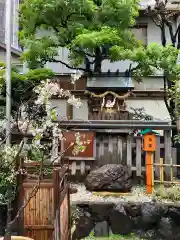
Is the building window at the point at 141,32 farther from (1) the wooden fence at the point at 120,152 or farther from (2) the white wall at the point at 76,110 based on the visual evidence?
(1) the wooden fence at the point at 120,152

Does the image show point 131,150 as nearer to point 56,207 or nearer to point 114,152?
point 114,152

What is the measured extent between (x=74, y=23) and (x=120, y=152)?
5314 millimetres

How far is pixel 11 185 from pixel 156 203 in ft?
14.0

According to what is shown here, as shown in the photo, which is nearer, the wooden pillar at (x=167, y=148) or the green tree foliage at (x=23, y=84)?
the wooden pillar at (x=167, y=148)

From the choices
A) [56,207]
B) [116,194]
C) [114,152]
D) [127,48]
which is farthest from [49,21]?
[56,207]

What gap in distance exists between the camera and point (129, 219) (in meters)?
7.27

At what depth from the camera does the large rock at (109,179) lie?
804cm

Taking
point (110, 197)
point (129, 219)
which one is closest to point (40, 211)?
point (129, 219)

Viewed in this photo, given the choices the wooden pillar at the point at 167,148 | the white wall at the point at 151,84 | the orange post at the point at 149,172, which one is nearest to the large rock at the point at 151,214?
the orange post at the point at 149,172

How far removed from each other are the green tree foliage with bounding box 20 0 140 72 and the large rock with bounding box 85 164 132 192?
4.50 m

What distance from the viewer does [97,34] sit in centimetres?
988

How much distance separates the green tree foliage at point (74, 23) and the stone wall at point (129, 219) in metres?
5.62

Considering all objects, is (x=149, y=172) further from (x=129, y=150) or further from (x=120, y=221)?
(x=120, y=221)

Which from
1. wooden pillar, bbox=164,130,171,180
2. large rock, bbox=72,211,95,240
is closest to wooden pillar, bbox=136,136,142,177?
wooden pillar, bbox=164,130,171,180
